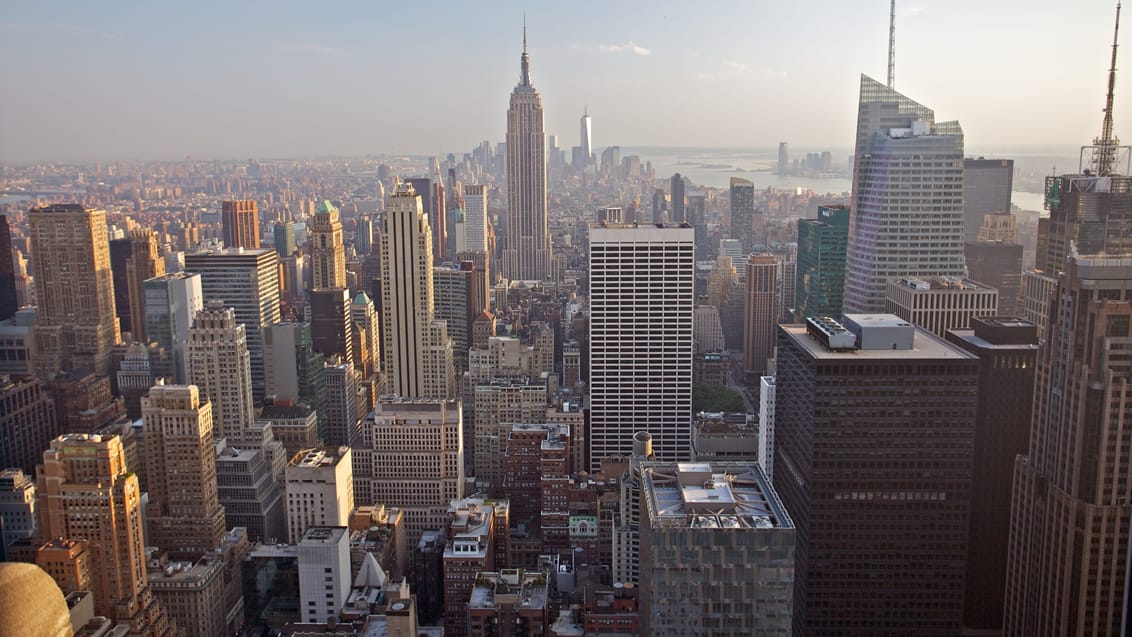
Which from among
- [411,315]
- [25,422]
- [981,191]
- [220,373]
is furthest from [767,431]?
[25,422]

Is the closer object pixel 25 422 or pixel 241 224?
pixel 25 422

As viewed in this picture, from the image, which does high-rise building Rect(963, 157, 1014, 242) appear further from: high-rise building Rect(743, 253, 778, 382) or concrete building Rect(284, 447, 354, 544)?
concrete building Rect(284, 447, 354, 544)

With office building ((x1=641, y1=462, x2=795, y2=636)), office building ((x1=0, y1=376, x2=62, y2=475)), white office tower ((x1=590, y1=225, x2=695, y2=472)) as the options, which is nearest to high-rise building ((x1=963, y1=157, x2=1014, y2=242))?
white office tower ((x1=590, y1=225, x2=695, y2=472))

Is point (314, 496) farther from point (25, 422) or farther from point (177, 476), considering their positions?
point (25, 422)

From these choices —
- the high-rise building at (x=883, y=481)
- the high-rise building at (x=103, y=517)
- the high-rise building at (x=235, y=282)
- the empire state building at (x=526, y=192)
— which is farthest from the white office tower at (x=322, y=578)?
the empire state building at (x=526, y=192)

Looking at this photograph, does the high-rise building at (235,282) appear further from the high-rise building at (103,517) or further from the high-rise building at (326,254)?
the high-rise building at (103,517)
